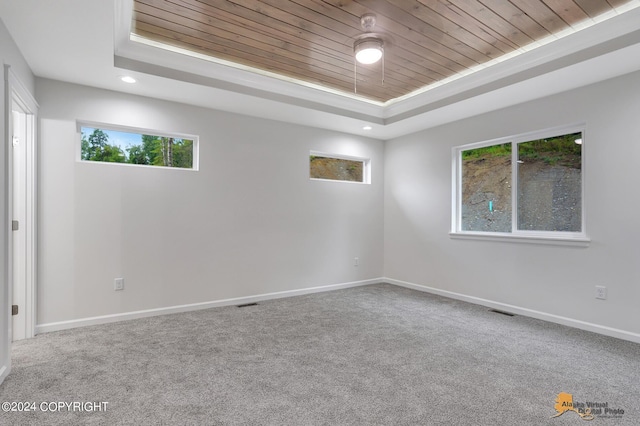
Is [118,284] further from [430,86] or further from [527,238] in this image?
[527,238]

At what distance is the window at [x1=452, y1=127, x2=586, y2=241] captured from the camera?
3.51 m

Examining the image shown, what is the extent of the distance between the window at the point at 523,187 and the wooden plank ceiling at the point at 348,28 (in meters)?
1.18

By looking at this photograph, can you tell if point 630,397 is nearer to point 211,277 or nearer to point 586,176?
point 586,176

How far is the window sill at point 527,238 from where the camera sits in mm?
3359

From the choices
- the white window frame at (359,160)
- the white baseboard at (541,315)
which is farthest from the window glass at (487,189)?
the white window frame at (359,160)

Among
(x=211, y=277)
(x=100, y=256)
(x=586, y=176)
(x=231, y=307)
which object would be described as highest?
(x=586, y=176)

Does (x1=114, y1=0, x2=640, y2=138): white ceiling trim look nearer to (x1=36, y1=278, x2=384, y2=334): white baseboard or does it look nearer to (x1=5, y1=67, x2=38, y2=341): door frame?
(x1=5, y1=67, x2=38, y2=341): door frame

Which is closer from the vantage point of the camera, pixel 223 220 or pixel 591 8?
pixel 591 8

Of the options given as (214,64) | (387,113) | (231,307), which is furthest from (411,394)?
(387,113)

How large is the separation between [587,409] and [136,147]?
4.40 metres

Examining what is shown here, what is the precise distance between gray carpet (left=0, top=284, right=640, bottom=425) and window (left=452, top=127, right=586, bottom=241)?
1088 mm

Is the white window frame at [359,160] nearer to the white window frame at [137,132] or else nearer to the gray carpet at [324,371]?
the white window frame at [137,132]

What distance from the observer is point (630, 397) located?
6.77 feet

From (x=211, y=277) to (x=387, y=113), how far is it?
126 inches
